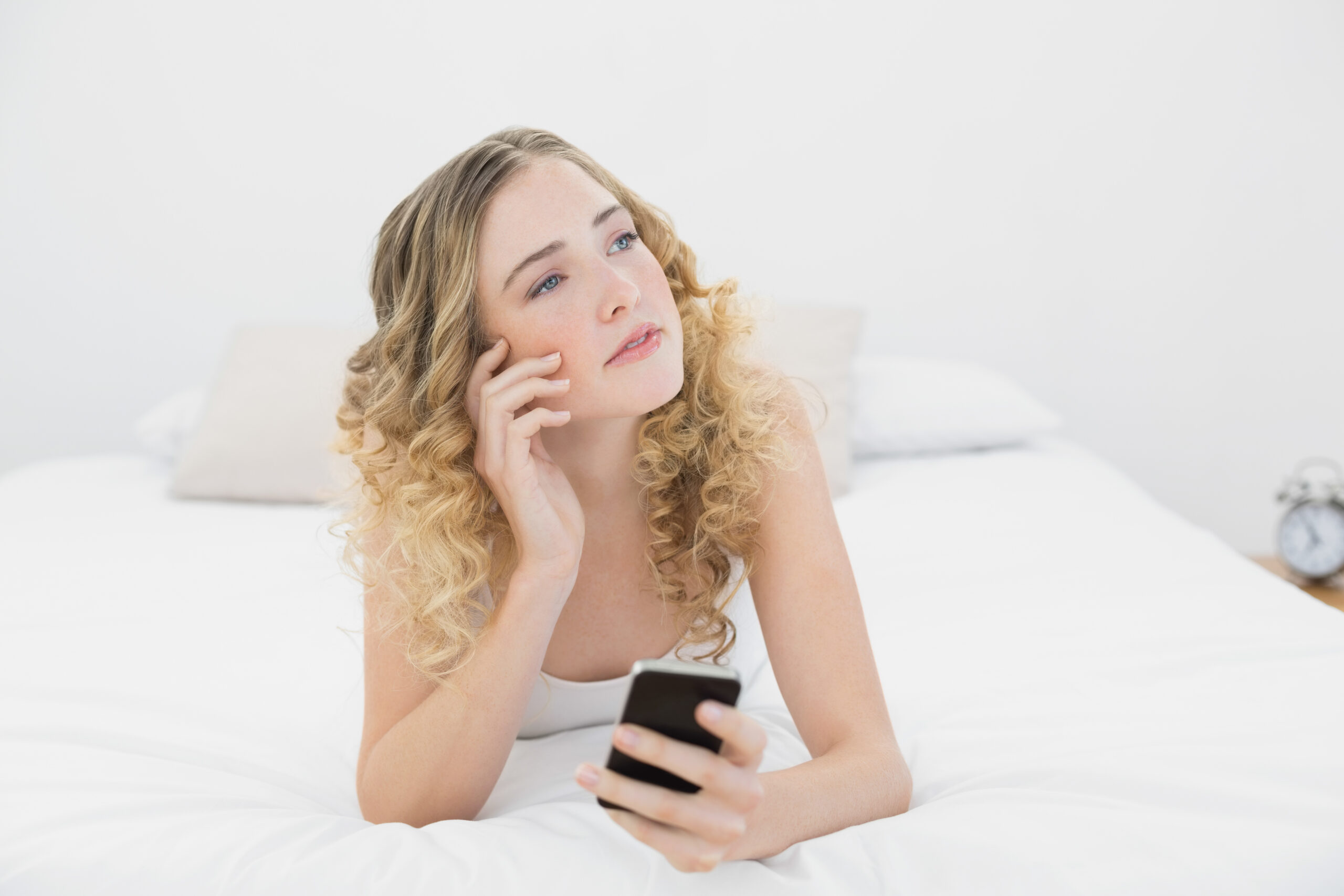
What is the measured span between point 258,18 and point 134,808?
251 centimetres

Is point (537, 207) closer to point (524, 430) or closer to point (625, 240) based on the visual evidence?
point (625, 240)

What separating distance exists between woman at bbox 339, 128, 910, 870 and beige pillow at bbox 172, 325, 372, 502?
1.04 metres

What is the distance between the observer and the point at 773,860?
0.94m

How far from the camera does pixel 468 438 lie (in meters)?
1.30

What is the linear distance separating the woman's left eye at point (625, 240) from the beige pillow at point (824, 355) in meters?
1.06

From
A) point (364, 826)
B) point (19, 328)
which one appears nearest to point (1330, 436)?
point (364, 826)

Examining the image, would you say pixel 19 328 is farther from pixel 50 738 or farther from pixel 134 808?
pixel 134 808

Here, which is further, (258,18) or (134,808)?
(258,18)

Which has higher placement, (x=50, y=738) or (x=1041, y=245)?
(x=1041, y=245)

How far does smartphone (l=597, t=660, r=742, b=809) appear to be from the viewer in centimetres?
75

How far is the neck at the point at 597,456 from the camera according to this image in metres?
1.39

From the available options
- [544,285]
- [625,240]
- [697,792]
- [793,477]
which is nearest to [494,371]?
[544,285]

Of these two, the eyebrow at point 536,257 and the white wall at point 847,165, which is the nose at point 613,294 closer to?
the eyebrow at point 536,257

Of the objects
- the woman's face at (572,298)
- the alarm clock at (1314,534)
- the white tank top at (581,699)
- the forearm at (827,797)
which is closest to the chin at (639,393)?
the woman's face at (572,298)
